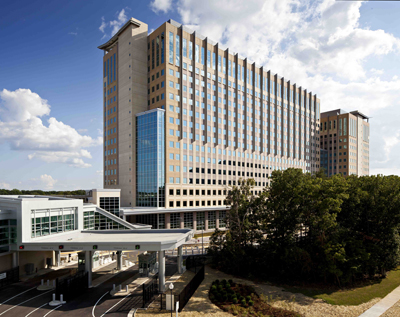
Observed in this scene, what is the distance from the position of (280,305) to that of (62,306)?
22.5 meters

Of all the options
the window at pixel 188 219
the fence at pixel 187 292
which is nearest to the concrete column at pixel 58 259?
the fence at pixel 187 292

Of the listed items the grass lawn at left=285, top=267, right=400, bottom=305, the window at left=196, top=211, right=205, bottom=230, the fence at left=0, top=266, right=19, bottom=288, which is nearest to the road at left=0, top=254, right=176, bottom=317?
the fence at left=0, top=266, right=19, bottom=288

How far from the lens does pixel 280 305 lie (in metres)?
30.9

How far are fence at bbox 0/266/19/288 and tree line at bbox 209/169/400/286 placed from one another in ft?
86.9

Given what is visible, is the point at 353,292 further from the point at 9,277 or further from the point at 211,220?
the point at 211,220

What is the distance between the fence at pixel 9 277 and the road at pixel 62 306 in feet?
2.97

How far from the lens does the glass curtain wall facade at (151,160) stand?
70.8 meters

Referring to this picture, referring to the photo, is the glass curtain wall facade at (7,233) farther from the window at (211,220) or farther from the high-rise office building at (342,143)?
the high-rise office building at (342,143)

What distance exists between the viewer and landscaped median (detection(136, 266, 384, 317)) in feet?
91.0

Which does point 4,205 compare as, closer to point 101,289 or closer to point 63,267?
point 63,267

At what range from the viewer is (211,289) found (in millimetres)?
33812

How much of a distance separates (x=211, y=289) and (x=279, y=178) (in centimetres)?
1936

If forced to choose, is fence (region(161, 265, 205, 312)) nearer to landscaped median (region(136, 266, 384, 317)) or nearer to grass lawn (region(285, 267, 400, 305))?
landscaped median (region(136, 266, 384, 317))

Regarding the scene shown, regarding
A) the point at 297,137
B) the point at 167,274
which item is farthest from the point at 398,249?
the point at 297,137
